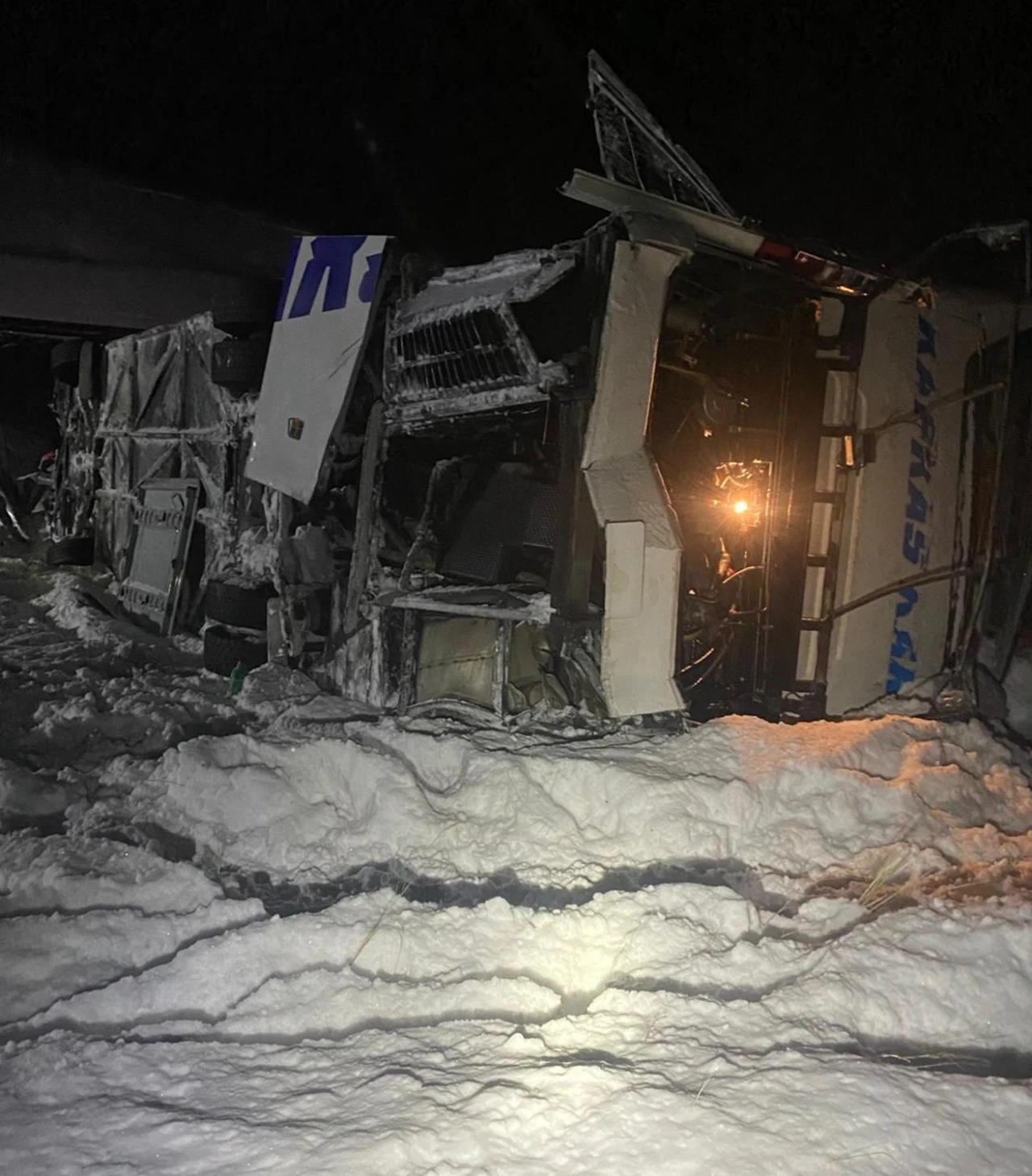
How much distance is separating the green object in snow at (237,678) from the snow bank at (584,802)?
61.4 inches

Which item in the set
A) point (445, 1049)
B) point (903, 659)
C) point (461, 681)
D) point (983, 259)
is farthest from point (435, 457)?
point (445, 1049)

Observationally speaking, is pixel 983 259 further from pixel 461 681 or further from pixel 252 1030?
pixel 252 1030

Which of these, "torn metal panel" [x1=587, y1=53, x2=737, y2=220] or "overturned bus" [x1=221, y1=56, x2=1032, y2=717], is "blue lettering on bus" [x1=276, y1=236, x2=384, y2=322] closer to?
"overturned bus" [x1=221, y1=56, x2=1032, y2=717]

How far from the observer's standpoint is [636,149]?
168 inches

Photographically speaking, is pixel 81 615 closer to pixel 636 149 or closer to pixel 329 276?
pixel 329 276

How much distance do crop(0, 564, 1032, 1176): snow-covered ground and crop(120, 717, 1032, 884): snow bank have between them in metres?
0.01

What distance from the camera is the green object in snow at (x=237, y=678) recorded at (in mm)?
5227

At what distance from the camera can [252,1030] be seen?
2.14 metres

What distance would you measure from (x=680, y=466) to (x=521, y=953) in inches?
108

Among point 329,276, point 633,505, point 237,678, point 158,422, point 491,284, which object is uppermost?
point 329,276

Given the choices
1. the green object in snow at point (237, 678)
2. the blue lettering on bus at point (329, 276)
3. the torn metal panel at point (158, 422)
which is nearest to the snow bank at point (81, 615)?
the torn metal panel at point (158, 422)

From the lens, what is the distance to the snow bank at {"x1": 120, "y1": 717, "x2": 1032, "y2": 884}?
118 inches

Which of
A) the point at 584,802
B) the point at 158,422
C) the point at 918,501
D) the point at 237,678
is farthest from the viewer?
the point at 158,422

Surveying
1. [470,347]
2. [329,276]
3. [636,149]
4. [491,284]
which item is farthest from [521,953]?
[329,276]
